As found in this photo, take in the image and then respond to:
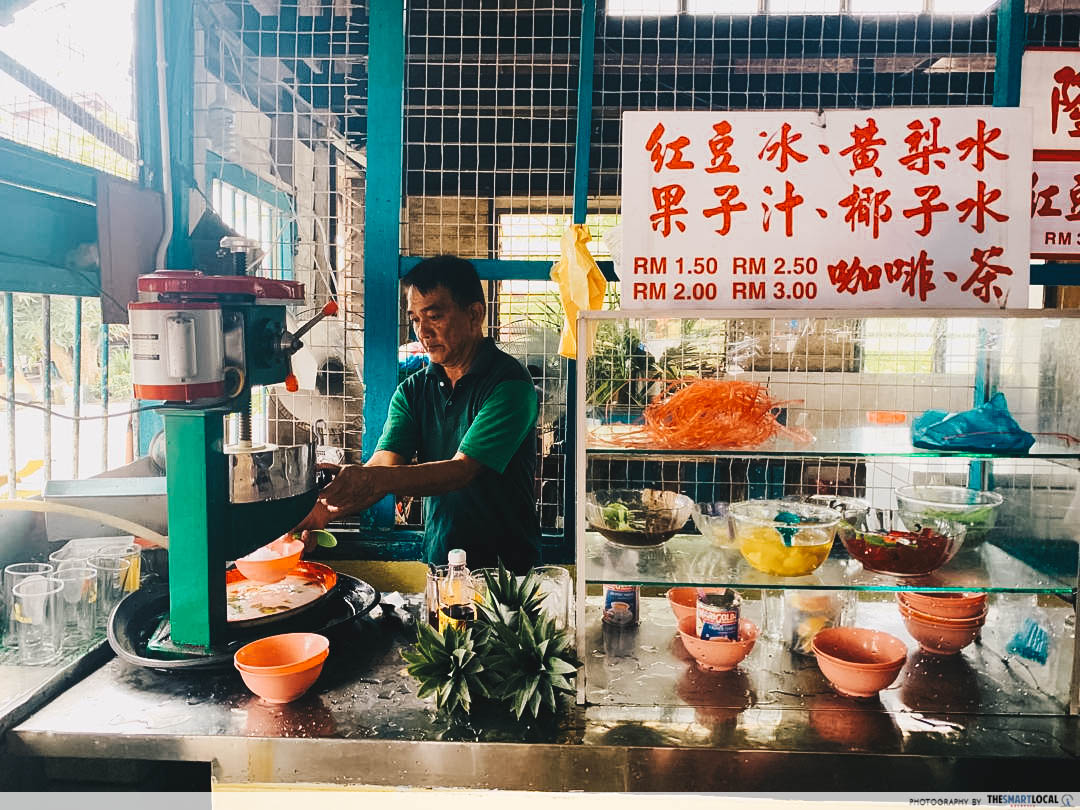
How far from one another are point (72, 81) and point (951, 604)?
10.4 feet

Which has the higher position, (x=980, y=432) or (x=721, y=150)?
(x=721, y=150)

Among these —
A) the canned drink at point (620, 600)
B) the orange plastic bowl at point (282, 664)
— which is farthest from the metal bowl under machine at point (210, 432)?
the canned drink at point (620, 600)

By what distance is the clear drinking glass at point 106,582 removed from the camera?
6.70 ft

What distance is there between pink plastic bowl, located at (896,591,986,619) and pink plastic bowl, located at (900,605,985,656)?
2 cm

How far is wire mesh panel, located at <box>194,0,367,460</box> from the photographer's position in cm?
321

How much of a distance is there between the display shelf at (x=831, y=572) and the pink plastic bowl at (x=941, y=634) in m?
0.21

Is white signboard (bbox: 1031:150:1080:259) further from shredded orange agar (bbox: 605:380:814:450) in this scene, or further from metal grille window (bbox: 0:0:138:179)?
metal grille window (bbox: 0:0:138:179)

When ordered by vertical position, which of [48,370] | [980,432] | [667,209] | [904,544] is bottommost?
[904,544]

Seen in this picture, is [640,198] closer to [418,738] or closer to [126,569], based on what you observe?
[418,738]

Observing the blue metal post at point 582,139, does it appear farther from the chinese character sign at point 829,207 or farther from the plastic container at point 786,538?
the chinese character sign at point 829,207

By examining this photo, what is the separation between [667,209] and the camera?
1906mm

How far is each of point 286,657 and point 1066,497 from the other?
6.61 feet

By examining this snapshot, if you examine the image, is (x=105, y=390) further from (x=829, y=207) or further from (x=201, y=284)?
(x=829, y=207)

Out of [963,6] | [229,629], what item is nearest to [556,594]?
[229,629]
